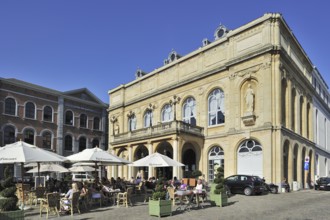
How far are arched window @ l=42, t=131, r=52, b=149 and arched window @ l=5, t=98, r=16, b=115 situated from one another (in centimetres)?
498

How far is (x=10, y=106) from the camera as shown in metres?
41.0

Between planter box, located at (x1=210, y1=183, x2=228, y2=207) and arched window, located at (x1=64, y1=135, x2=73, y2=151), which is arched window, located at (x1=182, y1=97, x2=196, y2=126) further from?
arched window, located at (x1=64, y1=135, x2=73, y2=151)

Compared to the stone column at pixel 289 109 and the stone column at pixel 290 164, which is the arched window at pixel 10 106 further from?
the stone column at pixel 290 164

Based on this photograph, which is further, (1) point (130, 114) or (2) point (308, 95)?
(1) point (130, 114)

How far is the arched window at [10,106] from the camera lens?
40.7m

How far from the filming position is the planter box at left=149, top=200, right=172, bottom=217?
1293 cm

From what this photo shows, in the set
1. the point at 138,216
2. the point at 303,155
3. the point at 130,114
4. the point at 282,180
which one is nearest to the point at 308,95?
the point at 303,155

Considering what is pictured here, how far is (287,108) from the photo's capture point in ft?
94.4

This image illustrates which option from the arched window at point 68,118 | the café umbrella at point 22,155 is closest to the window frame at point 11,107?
the arched window at point 68,118

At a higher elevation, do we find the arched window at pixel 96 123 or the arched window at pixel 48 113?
the arched window at pixel 48 113

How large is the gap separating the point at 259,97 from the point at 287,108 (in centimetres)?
270

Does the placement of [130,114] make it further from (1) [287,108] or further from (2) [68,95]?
(1) [287,108]

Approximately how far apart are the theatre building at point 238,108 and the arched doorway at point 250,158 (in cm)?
8

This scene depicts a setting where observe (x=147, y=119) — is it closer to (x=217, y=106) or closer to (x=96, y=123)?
(x=217, y=106)
